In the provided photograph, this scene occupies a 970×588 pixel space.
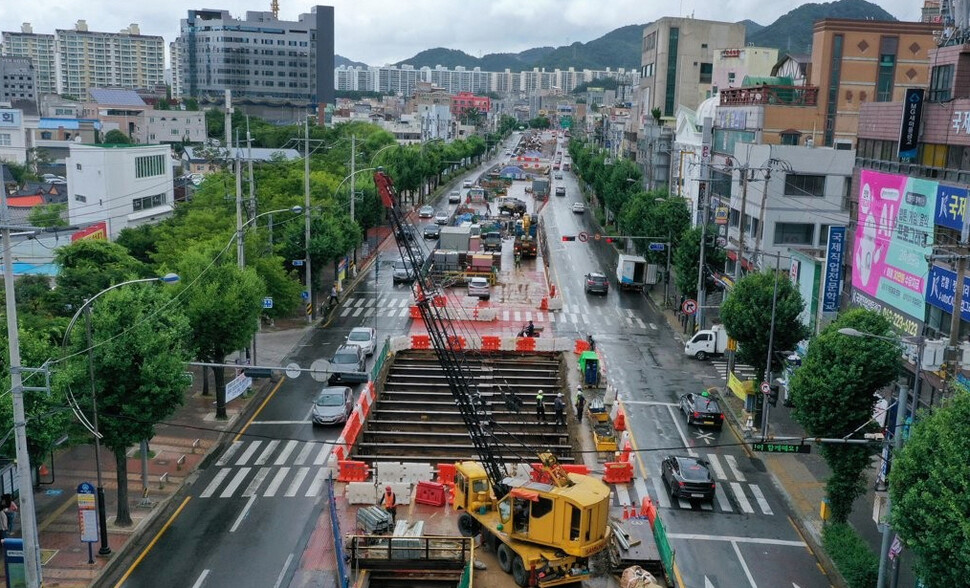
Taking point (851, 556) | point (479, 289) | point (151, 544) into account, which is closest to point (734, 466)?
point (851, 556)

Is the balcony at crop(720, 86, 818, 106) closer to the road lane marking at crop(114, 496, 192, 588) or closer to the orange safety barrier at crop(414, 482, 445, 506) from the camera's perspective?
the orange safety barrier at crop(414, 482, 445, 506)

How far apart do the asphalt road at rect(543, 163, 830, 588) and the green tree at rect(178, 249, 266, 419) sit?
57.8ft

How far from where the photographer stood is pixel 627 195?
95188mm

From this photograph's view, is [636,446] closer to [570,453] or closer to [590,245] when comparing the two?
[570,453]

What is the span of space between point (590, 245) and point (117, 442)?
73.5 m

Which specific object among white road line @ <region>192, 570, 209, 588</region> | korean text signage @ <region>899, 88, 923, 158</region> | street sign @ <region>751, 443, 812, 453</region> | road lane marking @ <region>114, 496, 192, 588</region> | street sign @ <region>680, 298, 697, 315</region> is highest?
korean text signage @ <region>899, 88, 923, 158</region>

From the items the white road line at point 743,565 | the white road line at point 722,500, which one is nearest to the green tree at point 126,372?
the white road line at point 743,565

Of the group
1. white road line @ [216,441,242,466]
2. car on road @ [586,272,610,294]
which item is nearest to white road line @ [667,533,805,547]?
white road line @ [216,441,242,466]

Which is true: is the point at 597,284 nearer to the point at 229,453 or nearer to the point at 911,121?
the point at 911,121

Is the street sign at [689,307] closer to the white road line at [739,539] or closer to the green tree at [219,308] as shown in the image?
the white road line at [739,539]

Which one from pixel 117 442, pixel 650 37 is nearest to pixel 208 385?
pixel 117 442

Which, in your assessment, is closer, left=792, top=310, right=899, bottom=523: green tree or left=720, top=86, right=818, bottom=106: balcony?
left=792, top=310, right=899, bottom=523: green tree

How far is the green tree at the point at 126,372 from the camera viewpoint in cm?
2769

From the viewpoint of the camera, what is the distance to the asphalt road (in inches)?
1091
